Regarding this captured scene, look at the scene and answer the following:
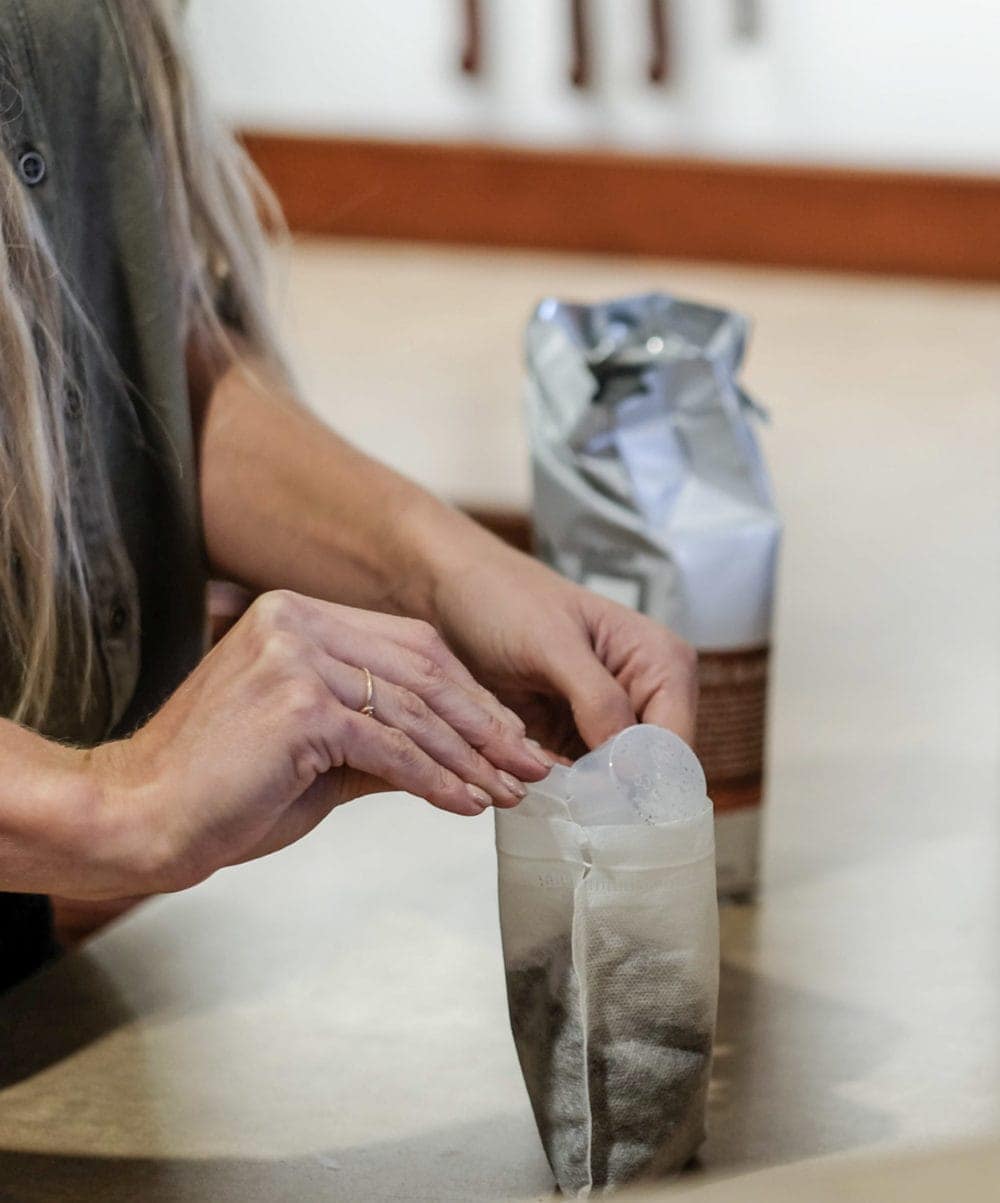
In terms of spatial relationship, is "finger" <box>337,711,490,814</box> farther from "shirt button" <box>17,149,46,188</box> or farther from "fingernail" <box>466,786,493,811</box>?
"shirt button" <box>17,149,46,188</box>

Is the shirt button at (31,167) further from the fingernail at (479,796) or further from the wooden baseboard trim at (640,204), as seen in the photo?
the wooden baseboard trim at (640,204)

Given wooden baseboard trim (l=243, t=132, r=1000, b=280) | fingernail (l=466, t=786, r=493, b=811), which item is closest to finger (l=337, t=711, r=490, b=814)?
fingernail (l=466, t=786, r=493, b=811)

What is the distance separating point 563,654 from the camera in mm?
787

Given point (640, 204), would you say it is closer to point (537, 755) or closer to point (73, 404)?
point (73, 404)

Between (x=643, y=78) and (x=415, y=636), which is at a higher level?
(x=415, y=636)

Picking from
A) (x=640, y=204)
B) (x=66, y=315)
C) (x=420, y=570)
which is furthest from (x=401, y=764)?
(x=640, y=204)

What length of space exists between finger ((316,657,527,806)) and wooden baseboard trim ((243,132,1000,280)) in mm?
3312

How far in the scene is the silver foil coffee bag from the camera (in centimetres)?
101

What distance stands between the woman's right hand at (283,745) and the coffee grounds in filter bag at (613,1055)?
0.27 ft

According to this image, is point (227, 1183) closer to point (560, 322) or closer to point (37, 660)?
point (37, 660)

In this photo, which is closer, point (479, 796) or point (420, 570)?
point (479, 796)

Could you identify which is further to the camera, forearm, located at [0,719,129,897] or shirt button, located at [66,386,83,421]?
shirt button, located at [66,386,83,421]

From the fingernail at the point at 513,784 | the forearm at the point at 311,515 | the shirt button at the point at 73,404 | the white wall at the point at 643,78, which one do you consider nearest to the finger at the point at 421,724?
the fingernail at the point at 513,784

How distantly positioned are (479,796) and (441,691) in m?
0.04
